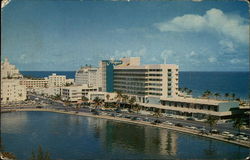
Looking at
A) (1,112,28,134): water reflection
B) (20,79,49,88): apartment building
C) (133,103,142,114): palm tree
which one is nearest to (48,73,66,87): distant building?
(20,79,49,88): apartment building

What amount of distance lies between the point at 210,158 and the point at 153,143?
3.20 m

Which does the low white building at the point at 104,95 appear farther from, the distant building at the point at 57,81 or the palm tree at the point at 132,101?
the distant building at the point at 57,81

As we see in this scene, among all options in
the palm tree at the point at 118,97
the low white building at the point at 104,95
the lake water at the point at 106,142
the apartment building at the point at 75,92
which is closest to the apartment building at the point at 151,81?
the palm tree at the point at 118,97

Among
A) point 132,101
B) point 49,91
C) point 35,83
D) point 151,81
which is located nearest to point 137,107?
point 132,101

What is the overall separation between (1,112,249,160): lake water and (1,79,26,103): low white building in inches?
437

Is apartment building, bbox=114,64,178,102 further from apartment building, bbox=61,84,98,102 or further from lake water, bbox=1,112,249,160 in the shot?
lake water, bbox=1,112,249,160

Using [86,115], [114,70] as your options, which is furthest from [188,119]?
[114,70]

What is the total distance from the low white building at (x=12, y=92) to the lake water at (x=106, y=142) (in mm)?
11110

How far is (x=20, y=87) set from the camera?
3241 centimetres

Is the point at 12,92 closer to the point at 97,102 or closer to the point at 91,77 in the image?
the point at 91,77

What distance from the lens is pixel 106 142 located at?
15.2m

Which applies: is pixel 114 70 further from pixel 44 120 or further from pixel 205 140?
pixel 205 140

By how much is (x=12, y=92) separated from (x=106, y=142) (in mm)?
19711

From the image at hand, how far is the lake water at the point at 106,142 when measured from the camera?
1298 cm
